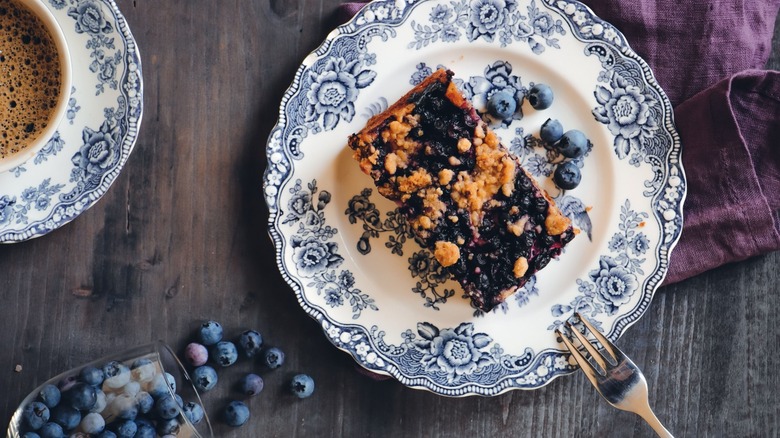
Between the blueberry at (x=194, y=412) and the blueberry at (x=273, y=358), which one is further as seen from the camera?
the blueberry at (x=273, y=358)

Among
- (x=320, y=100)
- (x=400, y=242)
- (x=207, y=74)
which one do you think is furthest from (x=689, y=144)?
(x=207, y=74)

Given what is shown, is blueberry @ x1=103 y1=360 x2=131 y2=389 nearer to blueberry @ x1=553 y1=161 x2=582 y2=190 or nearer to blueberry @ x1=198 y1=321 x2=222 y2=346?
blueberry @ x1=198 y1=321 x2=222 y2=346

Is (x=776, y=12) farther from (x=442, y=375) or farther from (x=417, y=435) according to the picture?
(x=417, y=435)

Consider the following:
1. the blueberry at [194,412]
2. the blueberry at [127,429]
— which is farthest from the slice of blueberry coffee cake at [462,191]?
the blueberry at [127,429]

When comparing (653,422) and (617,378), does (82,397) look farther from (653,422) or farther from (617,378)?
(653,422)

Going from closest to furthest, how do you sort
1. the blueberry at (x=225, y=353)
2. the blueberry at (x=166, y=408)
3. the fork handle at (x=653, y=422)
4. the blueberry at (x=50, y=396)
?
the blueberry at (x=166, y=408), the blueberry at (x=50, y=396), the fork handle at (x=653, y=422), the blueberry at (x=225, y=353)

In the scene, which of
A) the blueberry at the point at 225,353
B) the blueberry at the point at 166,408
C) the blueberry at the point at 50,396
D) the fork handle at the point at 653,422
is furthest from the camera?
the blueberry at the point at 225,353

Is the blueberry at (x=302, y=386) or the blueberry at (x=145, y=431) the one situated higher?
the blueberry at (x=145, y=431)

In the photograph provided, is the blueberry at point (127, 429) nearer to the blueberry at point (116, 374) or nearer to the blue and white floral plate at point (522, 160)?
the blueberry at point (116, 374)
